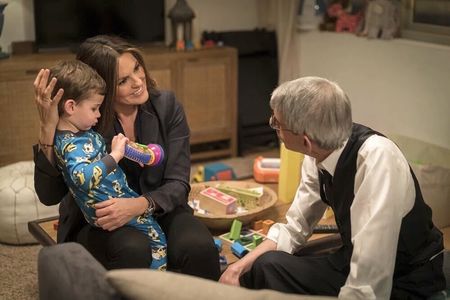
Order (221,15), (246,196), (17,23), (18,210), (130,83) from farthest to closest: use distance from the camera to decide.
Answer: (221,15), (17,23), (18,210), (246,196), (130,83)

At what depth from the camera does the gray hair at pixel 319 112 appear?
1663 mm

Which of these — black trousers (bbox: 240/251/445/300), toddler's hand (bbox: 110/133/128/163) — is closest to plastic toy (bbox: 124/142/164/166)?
toddler's hand (bbox: 110/133/128/163)

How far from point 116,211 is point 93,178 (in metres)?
0.17

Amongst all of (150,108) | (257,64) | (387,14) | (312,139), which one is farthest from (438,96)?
(312,139)

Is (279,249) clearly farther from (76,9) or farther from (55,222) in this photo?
(76,9)

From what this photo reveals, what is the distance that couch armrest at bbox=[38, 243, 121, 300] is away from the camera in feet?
4.21

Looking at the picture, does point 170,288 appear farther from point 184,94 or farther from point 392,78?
point 184,94

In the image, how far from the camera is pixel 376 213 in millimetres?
1592

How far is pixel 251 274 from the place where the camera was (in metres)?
1.93

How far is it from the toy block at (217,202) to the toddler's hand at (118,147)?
2.07 ft

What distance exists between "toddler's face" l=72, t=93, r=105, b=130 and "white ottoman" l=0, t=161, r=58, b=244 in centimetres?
126

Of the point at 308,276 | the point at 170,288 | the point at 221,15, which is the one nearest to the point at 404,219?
Answer: the point at 308,276

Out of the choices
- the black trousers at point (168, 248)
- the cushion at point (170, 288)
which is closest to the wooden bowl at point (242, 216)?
the black trousers at point (168, 248)

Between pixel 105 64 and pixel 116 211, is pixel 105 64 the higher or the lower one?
the higher one
